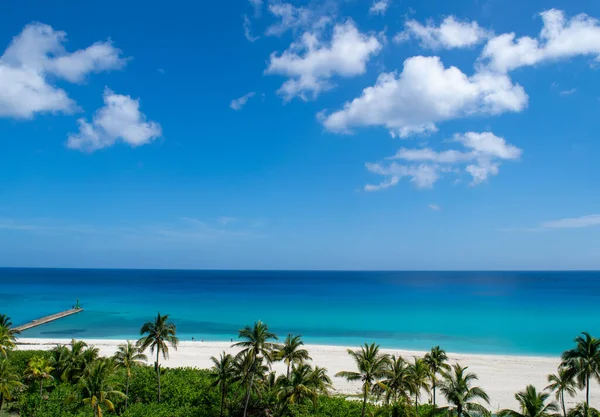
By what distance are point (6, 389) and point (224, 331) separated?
6203 cm

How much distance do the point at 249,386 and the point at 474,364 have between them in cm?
4192

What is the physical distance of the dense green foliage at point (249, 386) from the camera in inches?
1215

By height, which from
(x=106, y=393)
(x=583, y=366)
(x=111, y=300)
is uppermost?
(x=583, y=366)

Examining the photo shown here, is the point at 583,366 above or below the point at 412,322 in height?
above

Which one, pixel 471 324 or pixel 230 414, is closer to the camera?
pixel 230 414

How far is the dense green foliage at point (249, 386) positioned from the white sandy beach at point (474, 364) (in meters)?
9.37

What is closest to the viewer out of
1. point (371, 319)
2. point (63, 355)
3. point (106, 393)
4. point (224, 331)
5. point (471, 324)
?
point (106, 393)

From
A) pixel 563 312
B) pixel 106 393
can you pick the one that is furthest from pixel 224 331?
pixel 563 312

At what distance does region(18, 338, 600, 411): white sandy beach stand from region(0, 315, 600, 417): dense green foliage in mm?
9369

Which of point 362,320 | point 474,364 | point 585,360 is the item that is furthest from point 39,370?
point 362,320

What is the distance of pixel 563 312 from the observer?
12375 centimetres

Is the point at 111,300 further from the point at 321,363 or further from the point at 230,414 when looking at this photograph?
the point at 230,414

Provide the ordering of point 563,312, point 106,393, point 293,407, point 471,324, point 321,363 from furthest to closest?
1. point 563,312
2. point 471,324
3. point 321,363
4. point 293,407
5. point 106,393

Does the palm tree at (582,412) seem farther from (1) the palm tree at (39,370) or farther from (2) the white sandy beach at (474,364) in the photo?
(1) the palm tree at (39,370)
